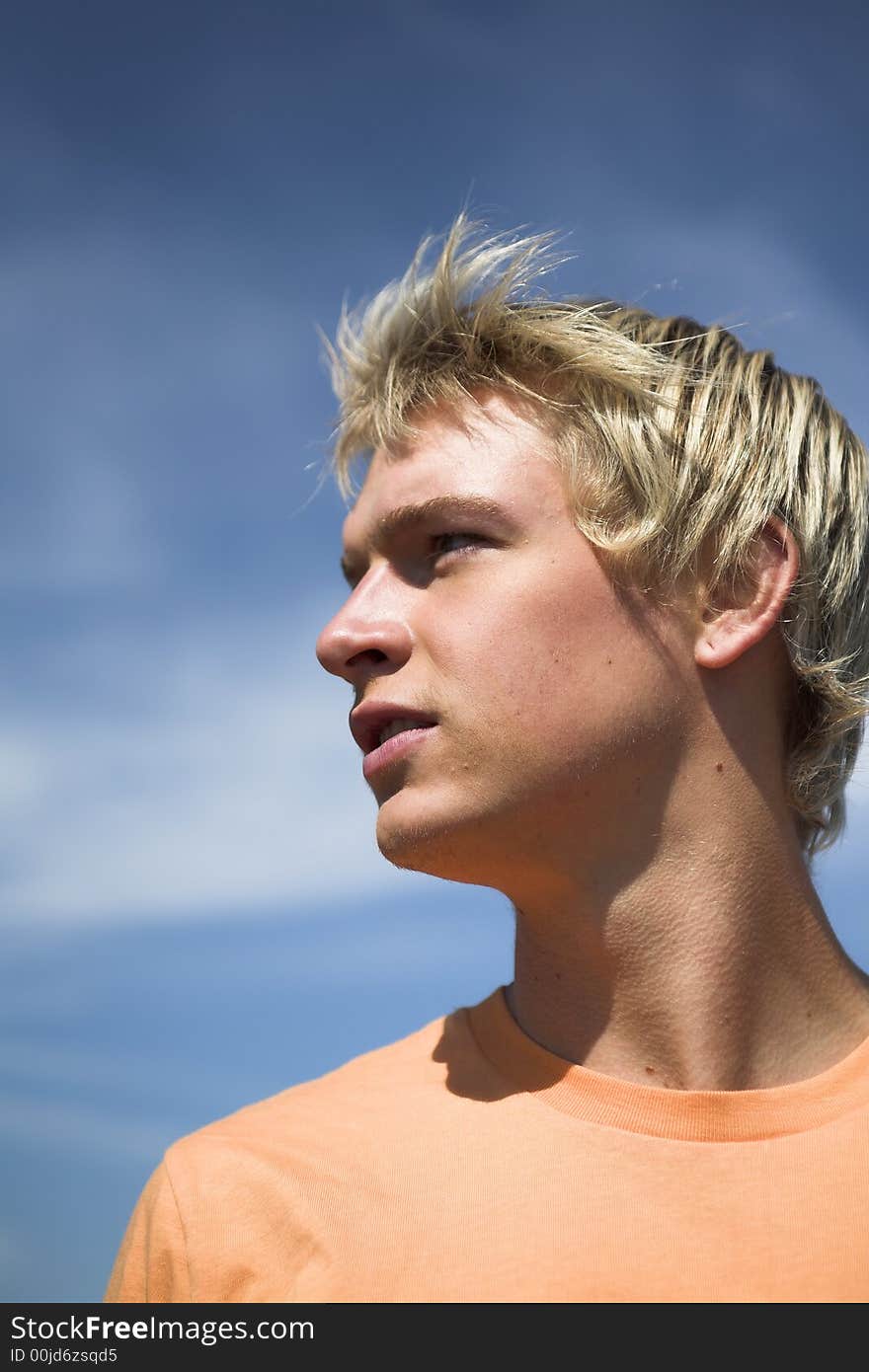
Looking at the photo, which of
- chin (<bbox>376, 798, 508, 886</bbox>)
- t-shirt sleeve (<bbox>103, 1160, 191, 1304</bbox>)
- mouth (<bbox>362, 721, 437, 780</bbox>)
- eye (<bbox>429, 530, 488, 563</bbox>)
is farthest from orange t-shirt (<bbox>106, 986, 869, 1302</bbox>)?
eye (<bbox>429, 530, 488, 563</bbox>)

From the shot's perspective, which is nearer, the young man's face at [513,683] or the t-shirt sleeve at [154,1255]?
the t-shirt sleeve at [154,1255]

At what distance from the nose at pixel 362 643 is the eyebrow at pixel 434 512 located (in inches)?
7.5

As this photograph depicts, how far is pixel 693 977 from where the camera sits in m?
2.97

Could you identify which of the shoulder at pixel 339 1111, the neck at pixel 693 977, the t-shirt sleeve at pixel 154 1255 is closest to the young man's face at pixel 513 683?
the neck at pixel 693 977

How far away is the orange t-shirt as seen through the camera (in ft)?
8.34

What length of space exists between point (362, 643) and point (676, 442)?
1.03m

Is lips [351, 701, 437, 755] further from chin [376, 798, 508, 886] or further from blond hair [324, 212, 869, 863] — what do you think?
blond hair [324, 212, 869, 863]

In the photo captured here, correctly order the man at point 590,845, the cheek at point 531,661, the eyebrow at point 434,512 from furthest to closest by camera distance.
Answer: the eyebrow at point 434,512, the cheek at point 531,661, the man at point 590,845

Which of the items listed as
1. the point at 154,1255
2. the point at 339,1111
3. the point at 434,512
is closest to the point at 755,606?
the point at 434,512

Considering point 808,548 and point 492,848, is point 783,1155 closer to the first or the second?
point 492,848

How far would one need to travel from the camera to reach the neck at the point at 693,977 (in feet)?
9.65

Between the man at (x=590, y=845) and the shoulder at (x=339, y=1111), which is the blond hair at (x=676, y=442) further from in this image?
the shoulder at (x=339, y=1111)

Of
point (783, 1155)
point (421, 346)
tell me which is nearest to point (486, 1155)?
point (783, 1155)
